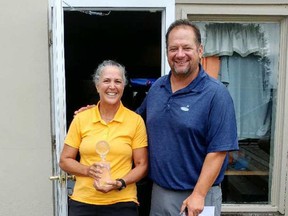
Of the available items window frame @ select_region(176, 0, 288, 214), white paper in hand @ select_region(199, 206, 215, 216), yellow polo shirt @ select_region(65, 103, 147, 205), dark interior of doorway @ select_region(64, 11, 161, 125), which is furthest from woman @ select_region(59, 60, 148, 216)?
dark interior of doorway @ select_region(64, 11, 161, 125)

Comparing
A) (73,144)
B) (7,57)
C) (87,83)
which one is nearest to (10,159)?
(7,57)

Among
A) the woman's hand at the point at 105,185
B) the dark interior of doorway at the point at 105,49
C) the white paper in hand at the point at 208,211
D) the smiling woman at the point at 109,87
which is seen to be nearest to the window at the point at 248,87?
the dark interior of doorway at the point at 105,49

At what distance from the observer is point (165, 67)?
313 cm

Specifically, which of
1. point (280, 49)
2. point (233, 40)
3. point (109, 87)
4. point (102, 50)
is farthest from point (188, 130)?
point (102, 50)

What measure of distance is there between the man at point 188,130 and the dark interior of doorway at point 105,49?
2.36 m

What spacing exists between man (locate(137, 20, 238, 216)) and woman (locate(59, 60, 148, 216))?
0.11m

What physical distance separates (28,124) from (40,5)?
3.44 feet

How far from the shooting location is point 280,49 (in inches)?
135

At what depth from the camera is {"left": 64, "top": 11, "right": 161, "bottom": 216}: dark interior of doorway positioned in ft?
15.9

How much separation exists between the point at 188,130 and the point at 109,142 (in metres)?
0.48

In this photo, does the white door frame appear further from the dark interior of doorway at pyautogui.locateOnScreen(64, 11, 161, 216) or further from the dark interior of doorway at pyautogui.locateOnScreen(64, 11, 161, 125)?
the dark interior of doorway at pyautogui.locateOnScreen(64, 11, 161, 125)

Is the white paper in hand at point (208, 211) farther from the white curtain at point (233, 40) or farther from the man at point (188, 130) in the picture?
the white curtain at point (233, 40)

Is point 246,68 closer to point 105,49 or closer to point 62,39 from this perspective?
point 62,39

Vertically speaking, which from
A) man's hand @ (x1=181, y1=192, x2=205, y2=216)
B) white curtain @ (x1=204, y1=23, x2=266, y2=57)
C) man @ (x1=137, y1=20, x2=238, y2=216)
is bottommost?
man's hand @ (x1=181, y1=192, x2=205, y2=216)
